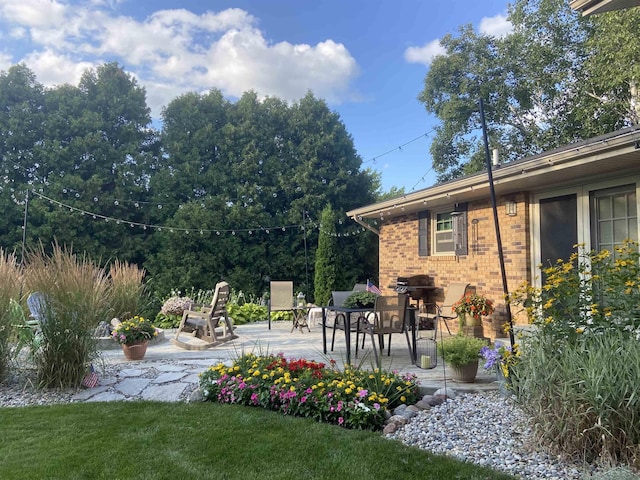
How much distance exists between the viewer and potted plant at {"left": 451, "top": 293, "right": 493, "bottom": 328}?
6.59 meters

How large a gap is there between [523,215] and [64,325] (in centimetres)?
582

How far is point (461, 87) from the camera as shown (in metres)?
14.7

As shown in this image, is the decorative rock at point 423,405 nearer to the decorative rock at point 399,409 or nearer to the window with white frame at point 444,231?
the decorative rock at point 399,409

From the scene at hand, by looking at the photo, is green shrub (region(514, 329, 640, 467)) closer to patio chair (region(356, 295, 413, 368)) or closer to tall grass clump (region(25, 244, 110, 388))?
patio chair (region(356, 295, 413, 368))

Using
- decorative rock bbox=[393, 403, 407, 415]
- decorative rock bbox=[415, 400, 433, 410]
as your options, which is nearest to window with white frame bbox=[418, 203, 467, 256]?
decorative rock bbox=[415, 400, 433, 410]

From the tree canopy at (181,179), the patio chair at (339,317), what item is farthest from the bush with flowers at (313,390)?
the tree canopy at (181,179)

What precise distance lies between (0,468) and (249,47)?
11356mm

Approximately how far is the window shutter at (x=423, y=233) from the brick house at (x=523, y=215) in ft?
0.06

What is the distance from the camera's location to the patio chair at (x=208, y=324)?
6.31 meters

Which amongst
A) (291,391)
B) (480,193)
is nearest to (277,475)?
(291,391)

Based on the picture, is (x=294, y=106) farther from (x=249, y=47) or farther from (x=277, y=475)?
(x=277, y=475)

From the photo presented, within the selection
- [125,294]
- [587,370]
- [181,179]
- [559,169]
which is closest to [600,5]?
[559,169]

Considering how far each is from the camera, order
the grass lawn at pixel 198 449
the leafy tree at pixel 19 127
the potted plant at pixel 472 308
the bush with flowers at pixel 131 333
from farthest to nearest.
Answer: the leafy tree at pixel 19 127, the potted plant at pixel 472 308, the bush with flowers at pixel 131 333, the grass lawn at pixel 198 449

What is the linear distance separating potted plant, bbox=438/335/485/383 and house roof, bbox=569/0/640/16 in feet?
9.33
